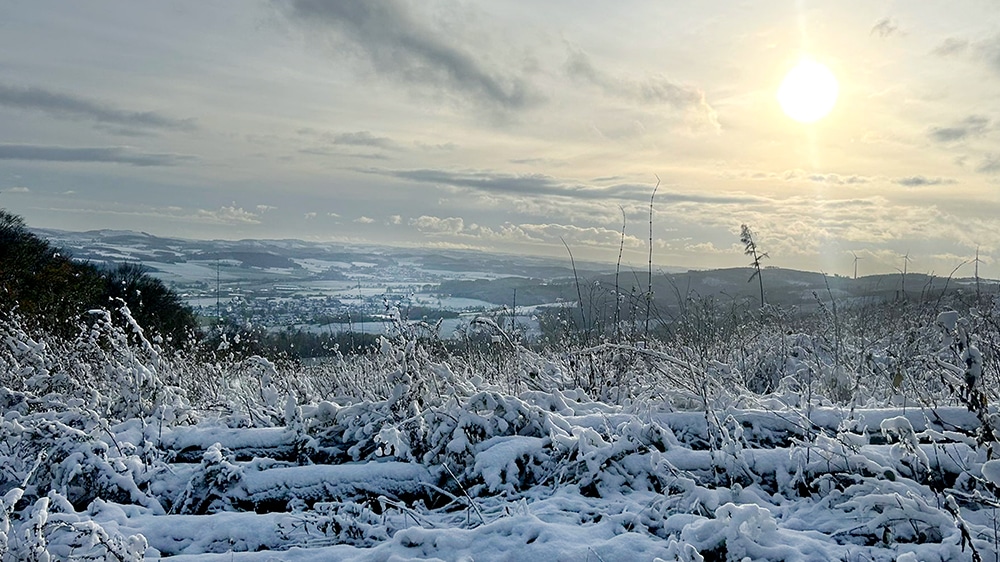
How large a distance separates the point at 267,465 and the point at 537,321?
473 cm

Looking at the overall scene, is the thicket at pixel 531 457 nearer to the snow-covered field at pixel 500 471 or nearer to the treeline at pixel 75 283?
the snow-covered field at pixel 500 471

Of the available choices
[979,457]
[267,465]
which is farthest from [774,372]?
[267,465]

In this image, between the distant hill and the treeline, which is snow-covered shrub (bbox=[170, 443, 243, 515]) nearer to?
the distant hill

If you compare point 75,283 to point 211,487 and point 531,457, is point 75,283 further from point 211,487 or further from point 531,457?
point 531,457

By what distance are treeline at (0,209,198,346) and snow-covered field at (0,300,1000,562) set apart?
9579 millimetres

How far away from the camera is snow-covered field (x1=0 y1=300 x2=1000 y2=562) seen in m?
2.98

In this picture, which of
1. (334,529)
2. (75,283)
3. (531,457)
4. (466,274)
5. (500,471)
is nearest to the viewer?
(334,529)

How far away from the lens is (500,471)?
4.03m

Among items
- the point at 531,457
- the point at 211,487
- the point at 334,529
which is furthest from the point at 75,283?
the point at 531,457

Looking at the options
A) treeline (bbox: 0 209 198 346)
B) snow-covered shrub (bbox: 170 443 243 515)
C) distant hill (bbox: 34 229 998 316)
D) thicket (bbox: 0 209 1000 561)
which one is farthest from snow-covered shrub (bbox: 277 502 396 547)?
treeline (bbox: 0 209 198 346)

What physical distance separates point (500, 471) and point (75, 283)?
24611mm

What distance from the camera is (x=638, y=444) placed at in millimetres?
4043

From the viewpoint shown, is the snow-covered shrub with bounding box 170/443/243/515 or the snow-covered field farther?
the snow-covered shrub with bounding box 170/443/243/515

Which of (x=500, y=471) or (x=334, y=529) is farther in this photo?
(x=500, y=471)
